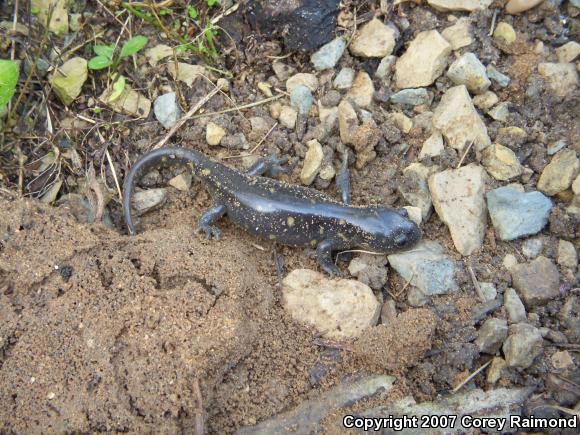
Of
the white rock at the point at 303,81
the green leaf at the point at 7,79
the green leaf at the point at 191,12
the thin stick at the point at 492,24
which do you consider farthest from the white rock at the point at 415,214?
the green leaf at the point at 7,79

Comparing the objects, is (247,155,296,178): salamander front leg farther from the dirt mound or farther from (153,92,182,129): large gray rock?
the dirt mound

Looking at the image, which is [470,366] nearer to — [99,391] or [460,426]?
[460,426]

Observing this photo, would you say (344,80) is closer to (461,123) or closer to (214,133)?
(461,123)

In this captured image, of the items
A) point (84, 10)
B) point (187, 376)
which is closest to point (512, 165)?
point (187, 376)

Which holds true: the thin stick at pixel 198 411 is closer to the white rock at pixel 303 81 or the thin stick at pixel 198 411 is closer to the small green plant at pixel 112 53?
the white rock at pixel 303 81

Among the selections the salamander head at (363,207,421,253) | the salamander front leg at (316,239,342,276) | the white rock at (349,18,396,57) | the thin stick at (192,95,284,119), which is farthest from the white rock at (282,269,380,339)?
the white rock at (349,18,396,57)

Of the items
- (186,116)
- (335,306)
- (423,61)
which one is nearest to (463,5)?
(423,61)
